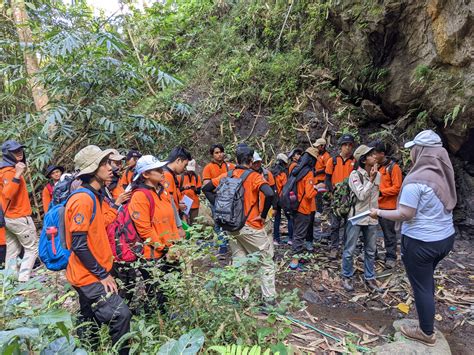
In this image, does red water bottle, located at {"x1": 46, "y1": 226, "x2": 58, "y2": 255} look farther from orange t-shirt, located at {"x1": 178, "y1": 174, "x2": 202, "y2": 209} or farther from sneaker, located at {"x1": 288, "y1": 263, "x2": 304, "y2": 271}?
sneaker, located at {"x1": 288, "y1": 263, "x2": 304, "y2": 271}

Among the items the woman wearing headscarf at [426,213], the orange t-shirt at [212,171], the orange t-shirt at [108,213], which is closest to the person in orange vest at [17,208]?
the orange t-shirt at [108,213]

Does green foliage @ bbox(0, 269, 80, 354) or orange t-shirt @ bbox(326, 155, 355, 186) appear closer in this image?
green foliage @ bbox(0, 269, 80, 354)

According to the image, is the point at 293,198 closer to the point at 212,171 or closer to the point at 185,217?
the point at 212,171

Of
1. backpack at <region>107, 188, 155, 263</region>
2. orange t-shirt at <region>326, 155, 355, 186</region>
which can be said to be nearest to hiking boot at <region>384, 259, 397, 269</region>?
orange t-shirt at <region>326, 155, 355, 186</region>

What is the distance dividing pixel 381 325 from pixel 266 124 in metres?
6.91

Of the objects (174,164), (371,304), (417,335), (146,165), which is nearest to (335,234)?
(371,304)

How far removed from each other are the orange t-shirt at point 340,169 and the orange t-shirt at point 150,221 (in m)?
4.25

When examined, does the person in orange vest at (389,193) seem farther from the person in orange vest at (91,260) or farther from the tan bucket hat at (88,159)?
the person in orange vest at (91,260)

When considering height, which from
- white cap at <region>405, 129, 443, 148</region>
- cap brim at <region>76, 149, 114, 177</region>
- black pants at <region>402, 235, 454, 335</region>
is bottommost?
black pants at <region>402, 235, 454, 335</region>

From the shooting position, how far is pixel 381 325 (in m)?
4.38

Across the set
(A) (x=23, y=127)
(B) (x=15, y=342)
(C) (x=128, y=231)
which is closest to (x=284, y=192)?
(C) (x=128, y=231)

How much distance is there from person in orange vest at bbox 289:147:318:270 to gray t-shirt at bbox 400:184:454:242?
2.67m

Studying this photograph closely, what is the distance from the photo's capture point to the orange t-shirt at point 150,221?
10.9 feet

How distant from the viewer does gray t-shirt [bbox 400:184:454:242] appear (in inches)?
127
